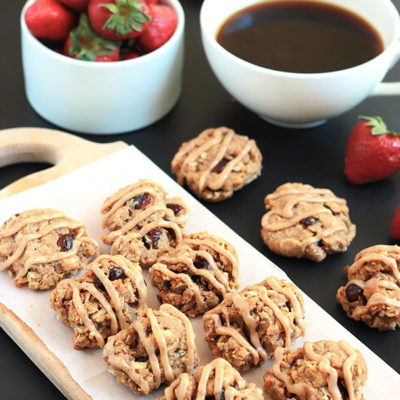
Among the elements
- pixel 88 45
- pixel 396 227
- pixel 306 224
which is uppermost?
pixel 88 45

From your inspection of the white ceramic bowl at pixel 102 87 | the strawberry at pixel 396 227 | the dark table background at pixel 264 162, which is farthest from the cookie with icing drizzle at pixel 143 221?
the strawberry at pixel 396 227

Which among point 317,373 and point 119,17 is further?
point 119,17

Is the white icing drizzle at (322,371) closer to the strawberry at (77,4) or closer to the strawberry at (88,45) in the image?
the strawberry at (88,45)

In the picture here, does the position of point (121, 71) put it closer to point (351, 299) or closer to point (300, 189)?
point (300, 189)

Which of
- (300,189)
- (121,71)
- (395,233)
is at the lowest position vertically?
(395,233)

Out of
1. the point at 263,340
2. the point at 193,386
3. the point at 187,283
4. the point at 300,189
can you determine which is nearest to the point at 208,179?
the point at 300,189

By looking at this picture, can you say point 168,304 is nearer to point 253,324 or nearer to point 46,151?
point 253,324

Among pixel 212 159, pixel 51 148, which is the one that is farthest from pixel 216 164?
pixel 51 148
